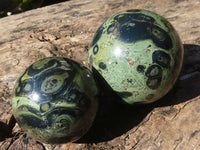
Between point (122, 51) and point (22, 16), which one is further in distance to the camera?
point (22, 16)

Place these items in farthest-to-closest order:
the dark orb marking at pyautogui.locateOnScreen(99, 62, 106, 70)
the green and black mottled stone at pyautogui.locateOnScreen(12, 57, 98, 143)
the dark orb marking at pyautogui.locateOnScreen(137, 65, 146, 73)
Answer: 1. the dark orb marking at pyautogui.locateOnScreen(99, 62, 106, 70)
2. the dark orb marking at pyautogui.locateOnScreen(137, 65, 146, 73)
3. the green and black mottled stone at pyautogui.locateOnScreen(12, 57, 98, 143)

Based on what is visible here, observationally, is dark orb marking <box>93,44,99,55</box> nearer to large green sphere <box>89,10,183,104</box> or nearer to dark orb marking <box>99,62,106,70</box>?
large green sphere <box>89,10,183,104</box>

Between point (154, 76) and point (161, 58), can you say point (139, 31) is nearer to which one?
point (161, 58)

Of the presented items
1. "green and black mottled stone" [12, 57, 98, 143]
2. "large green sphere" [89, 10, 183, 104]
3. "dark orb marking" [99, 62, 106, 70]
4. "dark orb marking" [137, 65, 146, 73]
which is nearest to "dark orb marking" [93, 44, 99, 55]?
"large green sphere" [89, 10, 183, 104]

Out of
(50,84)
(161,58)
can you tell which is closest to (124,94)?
(161,58)

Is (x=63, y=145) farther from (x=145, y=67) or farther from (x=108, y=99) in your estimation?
(x=145, y=67)

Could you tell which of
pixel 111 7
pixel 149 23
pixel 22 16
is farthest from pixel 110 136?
pixel 22 16

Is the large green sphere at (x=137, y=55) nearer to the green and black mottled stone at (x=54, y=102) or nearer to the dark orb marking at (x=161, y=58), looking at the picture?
the dark orb marking at (x=161, y=58)

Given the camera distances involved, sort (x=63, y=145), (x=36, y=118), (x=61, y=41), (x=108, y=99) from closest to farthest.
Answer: (x=36, y=118), (x=63, y=145), (x=108, y=99), (x=61, y=41)

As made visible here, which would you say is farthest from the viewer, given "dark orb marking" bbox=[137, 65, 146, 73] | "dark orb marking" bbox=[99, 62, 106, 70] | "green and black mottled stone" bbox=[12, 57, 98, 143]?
"dark orb marking" bbox=[99, 62, 106, 70]
